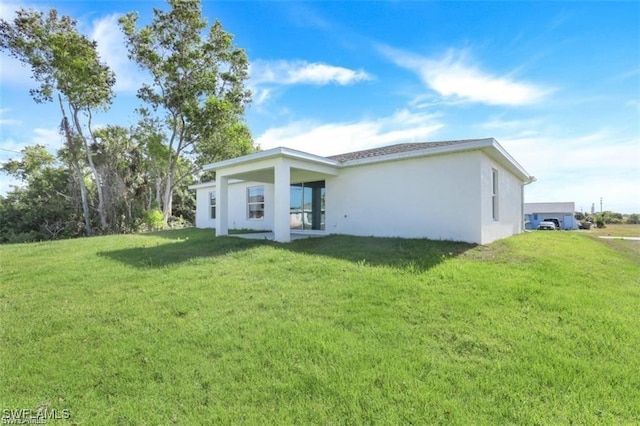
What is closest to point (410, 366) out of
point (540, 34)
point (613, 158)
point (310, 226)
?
point (540, 34)

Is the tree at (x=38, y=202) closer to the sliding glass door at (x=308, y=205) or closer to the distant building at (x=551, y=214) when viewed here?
the sliding glass door at (x=308, y=205)

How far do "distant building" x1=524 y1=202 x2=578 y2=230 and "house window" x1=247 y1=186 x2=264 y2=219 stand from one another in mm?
36906

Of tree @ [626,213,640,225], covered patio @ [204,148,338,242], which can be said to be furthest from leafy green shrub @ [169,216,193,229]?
tree @ [626,213,640,225]

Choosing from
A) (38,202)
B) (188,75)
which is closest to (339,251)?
(188,75)

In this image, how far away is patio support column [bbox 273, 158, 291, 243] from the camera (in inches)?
408

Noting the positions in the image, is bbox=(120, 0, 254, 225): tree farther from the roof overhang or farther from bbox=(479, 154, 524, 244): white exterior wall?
bbox=(479, 154, 524, 244): white exterior wall

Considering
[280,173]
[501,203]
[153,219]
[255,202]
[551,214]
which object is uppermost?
[280,173]

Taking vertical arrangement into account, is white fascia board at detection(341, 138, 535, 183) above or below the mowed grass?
above

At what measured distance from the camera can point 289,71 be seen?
1368 cm

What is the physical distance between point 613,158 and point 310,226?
1429 cm

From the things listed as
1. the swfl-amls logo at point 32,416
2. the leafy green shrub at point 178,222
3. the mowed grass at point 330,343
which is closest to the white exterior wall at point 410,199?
the mowed grass at point 330,343

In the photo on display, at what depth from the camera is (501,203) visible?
11789mm

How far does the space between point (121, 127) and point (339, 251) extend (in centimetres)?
2014

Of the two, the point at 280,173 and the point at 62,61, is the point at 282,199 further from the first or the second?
the point at 62,61
